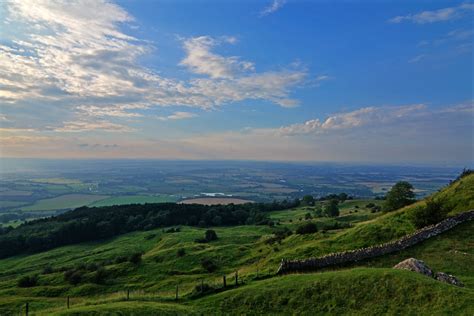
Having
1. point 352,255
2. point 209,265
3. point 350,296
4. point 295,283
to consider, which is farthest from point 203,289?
point 209,265

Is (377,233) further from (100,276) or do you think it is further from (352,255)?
(100,276)

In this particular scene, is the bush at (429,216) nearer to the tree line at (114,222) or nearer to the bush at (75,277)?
the bush at (75,277)

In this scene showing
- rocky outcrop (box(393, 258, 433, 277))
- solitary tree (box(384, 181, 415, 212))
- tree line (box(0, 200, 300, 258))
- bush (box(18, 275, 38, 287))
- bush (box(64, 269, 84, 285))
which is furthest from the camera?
tree line (box(0, 200, 300, 258))

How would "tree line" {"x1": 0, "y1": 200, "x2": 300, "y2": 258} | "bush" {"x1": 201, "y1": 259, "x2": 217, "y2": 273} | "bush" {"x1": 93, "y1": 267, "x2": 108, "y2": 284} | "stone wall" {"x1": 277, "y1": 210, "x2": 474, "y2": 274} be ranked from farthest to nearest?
"tree line" {"x1": 0, "y1": 200, "x2": 300, "y2": 258}, "bush" {"x1": 93, "y1": 267, "x2": 108, "y2": 284}, "bush" {"x1": 201, "y1": 259, "x2": 217, "y2": 273}, "stone wall" {"x1": 277, "y1": 210, "x2": 474, "y2": 274}

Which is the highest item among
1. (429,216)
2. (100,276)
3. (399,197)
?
(429,216)

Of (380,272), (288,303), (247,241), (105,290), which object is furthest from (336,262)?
(247,241)

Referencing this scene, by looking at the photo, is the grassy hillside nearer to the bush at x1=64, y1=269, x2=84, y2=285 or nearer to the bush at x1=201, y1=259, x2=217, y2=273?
the bush at x1=201, y1=259, x2=217, y2=273

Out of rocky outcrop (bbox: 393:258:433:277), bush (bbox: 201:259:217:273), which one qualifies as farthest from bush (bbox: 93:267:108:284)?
rocky outcrop (bbox: 393:258:433:277)

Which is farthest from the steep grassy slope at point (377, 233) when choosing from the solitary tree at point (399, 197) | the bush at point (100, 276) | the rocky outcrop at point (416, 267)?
the bush at point (100, 276)

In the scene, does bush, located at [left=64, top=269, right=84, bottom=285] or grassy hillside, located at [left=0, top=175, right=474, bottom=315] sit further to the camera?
bush, located at [left=64, top=269, right=84, bottom=285]

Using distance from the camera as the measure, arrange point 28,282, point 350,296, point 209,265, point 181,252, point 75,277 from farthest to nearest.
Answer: point 181,252
point 28,282
point 75,277
point 209,265
point 350,296

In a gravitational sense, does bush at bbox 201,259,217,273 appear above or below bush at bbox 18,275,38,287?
above

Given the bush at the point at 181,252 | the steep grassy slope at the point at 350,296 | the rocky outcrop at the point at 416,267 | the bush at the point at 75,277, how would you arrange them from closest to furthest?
the steep grassy slope at the point at 350,296, the rocky outcrop at the point at 416,267, the bush at the point at 75,277, the bush at the point at 181,252

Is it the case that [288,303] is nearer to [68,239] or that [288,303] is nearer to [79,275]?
[79,275]
